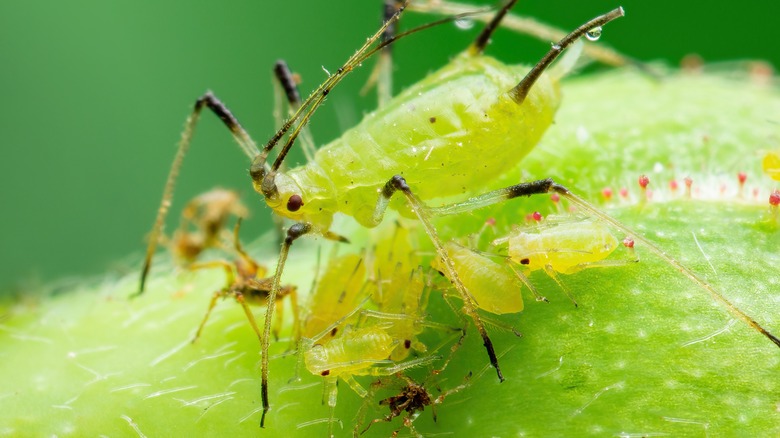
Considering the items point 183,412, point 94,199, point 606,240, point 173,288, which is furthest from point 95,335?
point 94,199

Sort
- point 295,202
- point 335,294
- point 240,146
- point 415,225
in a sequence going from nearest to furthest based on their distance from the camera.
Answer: point 335,294, point 295,202, point 415,225, point 240,146

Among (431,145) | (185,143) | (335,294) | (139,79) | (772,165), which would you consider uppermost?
(139,79)

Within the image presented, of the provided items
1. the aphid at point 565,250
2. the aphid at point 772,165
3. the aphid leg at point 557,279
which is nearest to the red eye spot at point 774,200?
the aphid at point 772,165

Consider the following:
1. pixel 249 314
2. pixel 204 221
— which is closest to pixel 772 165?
pixel 249 314

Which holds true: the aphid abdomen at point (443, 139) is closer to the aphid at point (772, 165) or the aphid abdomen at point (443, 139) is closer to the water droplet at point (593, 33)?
the water droplet at point (593, 33)

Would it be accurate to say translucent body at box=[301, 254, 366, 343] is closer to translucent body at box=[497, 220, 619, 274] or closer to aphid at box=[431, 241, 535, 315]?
aphid at box=[431, 241, 535, 315]

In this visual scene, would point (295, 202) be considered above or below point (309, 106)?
below

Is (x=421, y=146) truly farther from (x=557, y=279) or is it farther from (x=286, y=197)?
(x=557, y=279)

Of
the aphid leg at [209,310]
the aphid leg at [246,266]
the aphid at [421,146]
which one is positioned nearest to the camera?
the aphid leg at [209,310]
